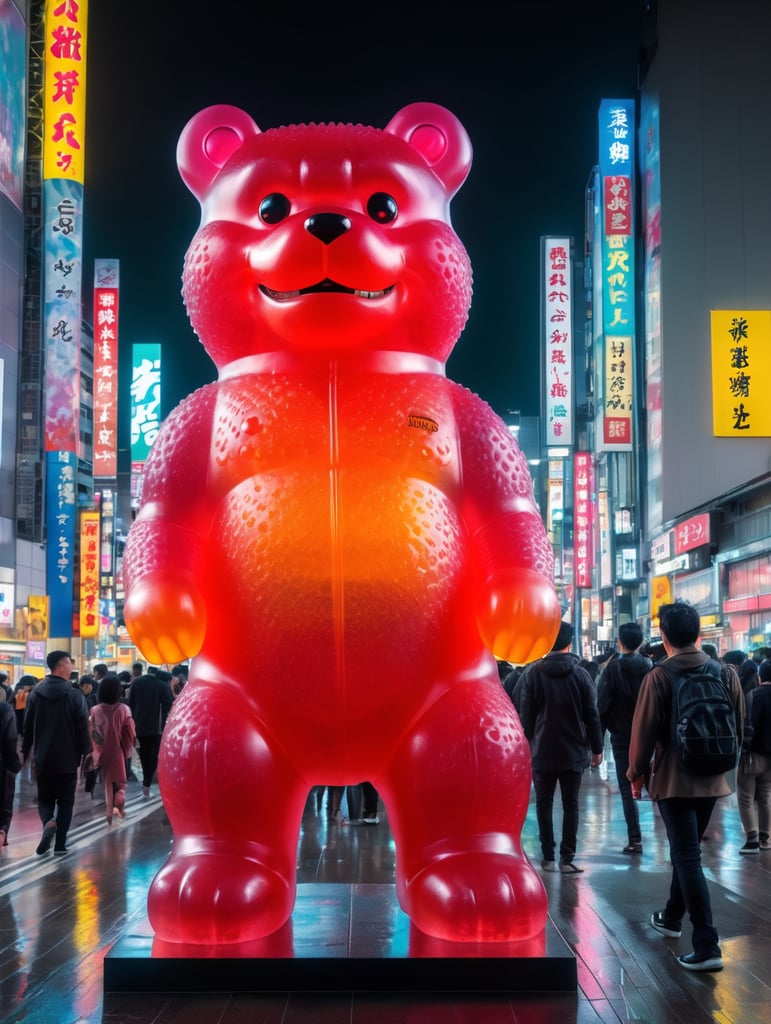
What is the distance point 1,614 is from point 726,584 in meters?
15.9

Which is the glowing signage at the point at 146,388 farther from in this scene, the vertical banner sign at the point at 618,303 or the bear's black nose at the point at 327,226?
the bear's black nose at the point at 327,226

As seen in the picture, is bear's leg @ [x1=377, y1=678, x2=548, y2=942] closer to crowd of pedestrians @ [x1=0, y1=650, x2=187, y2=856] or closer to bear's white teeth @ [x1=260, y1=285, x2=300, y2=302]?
bear's white teeth @ [x1=260, y1=285, x2=300, y2=302]

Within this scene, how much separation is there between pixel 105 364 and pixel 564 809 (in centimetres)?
1554

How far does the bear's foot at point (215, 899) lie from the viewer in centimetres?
339

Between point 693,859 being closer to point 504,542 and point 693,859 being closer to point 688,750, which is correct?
point 688,750

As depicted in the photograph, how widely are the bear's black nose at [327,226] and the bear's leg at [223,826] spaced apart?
1.58 meters

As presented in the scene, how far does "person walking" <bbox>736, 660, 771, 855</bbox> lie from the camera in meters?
7.05

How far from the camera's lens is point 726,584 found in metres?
21.0

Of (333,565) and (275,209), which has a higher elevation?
(275,209)

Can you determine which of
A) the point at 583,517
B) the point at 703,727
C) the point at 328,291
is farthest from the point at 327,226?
the point at 583,517

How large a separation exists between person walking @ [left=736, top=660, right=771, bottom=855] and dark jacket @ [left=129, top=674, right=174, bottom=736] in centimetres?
519

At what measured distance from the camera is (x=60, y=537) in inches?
709

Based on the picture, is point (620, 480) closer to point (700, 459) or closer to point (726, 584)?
point (700, 459)

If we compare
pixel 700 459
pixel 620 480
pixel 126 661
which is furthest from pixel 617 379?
pixel 126 661
